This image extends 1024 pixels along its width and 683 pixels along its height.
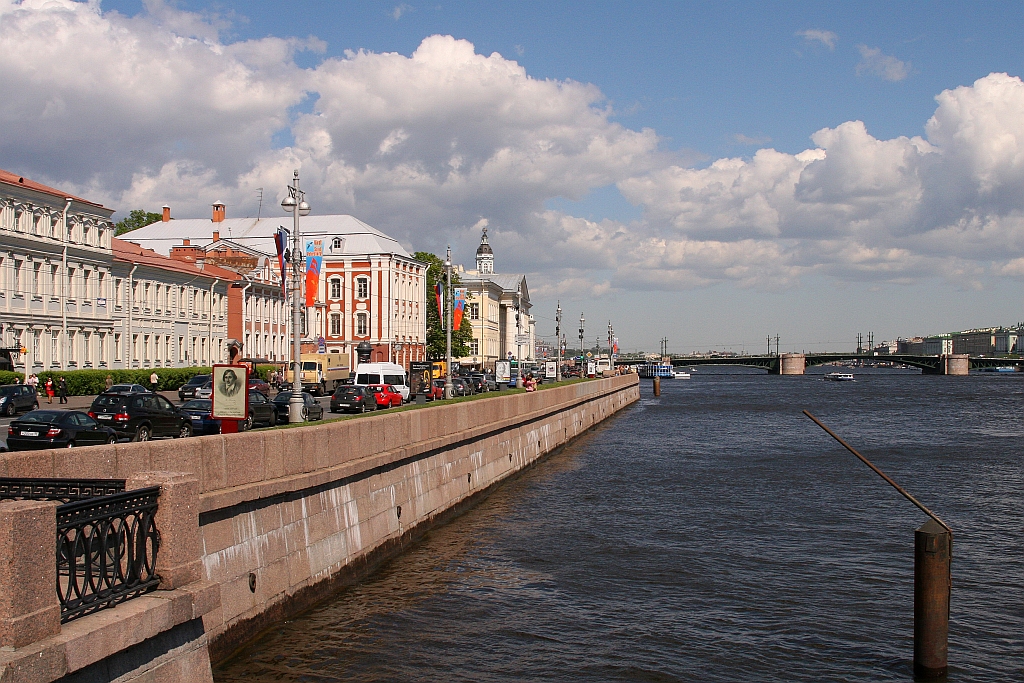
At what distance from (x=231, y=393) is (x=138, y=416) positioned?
12.8m

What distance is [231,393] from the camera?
1498cm

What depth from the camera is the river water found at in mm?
12641

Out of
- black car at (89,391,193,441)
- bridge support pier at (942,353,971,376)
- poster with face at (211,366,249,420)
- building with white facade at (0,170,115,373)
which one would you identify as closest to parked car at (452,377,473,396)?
building with white facade at (0,170,115,373)

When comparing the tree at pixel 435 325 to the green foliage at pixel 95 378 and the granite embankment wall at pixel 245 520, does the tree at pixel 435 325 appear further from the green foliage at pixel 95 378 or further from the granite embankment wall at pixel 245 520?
the granite embankment wall at pixel 245 520

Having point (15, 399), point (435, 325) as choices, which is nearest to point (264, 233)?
point (435, 325)

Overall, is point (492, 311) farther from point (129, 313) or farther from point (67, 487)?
point (67, 487)

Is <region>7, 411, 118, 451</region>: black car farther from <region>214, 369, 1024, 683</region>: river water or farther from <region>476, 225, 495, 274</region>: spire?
<region>476, 225, 495, 274</region>: spire

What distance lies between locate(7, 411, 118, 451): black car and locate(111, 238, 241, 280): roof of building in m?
39.3

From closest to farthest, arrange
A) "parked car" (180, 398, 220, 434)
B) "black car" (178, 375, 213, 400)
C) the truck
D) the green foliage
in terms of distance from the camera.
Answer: "parked car" (180, 398, 220, 434) → the green foliage → "black car" (178, 375, 213, 400) → the truck

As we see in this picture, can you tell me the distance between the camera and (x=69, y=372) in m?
50.0

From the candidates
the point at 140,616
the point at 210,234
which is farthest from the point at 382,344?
the point at 140,616

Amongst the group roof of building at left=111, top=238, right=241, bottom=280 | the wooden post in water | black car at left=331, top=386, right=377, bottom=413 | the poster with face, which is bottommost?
the wooden post in water

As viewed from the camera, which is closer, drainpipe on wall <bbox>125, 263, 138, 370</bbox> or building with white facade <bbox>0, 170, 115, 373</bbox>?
building with white facade <bbox>0, 170, 115, 373</bbox>

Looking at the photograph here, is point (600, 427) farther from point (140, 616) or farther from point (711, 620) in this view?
point (140, 616)
